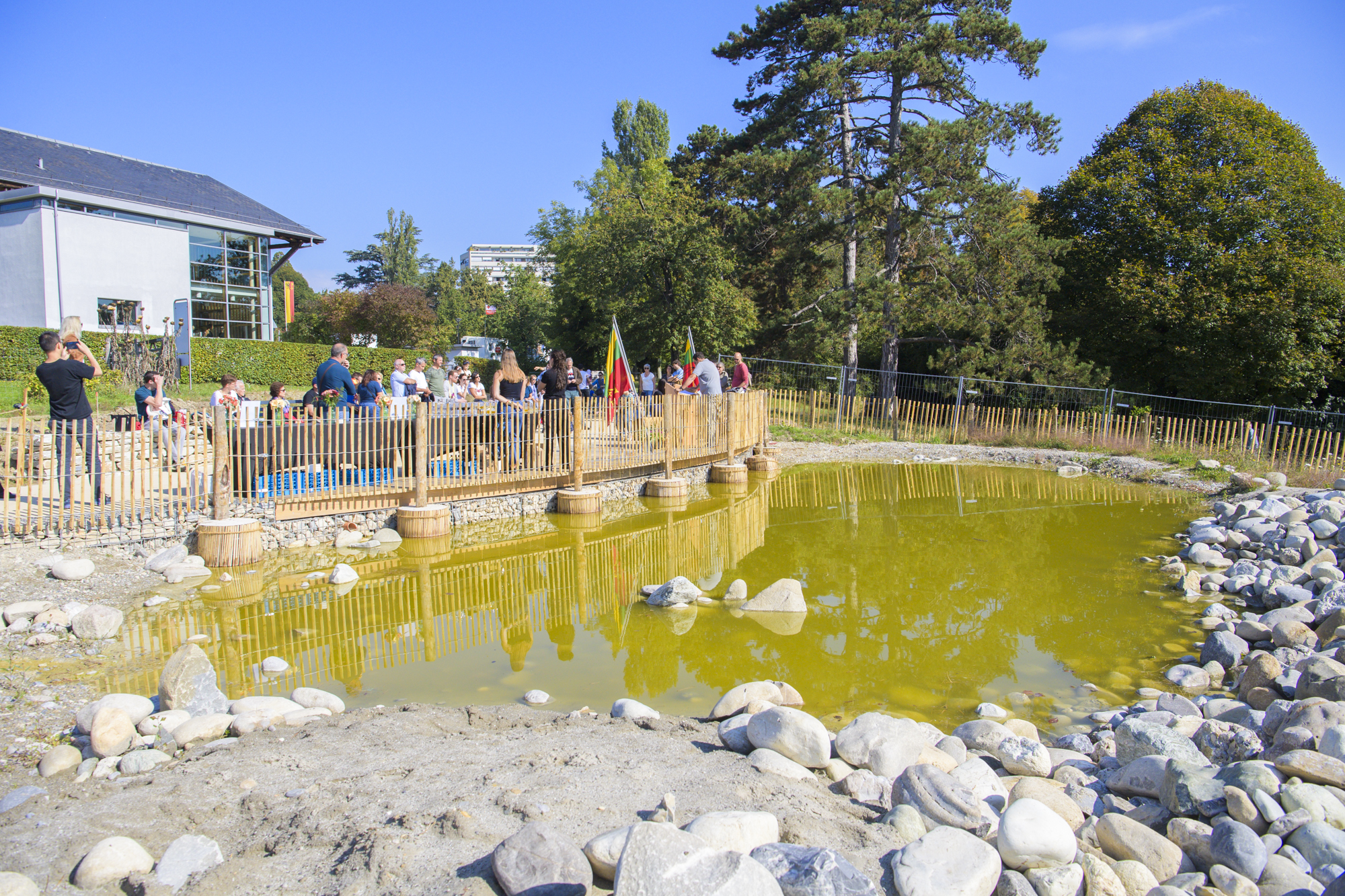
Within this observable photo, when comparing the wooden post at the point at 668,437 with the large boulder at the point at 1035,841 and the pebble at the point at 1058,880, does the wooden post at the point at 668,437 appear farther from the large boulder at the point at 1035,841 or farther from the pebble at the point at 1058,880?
the pebble at the point at 1058,880

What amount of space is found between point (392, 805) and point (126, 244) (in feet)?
86.7

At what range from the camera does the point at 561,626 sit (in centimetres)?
720

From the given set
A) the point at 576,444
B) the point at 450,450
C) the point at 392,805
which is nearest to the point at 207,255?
the point at 450,450

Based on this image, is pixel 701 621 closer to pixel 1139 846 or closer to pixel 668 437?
pixel 1139 846

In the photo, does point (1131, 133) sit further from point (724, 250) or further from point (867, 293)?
point (724, 250)

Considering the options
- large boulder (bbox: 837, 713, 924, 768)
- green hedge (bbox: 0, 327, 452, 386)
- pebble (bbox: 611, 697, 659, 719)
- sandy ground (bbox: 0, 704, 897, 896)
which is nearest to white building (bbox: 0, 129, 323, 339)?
green hedge (bbox: 0, 327, 452, 386)

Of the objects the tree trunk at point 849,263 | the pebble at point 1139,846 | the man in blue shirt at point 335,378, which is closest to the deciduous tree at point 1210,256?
the tree trunk at point 849,263

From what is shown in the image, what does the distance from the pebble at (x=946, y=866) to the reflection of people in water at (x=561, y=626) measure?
145 inches

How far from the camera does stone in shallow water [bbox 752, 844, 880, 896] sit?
2852 mm

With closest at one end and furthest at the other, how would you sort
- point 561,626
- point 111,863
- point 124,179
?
1. point 111,863
2. point 561,626
3. point 124,179

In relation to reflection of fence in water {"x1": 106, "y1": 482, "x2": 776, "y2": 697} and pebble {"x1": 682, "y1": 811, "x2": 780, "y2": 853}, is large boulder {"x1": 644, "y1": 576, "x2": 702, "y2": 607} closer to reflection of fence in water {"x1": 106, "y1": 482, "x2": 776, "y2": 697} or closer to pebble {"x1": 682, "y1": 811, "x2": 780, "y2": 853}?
reflection of fence in water {"x1": 106, "y1": 482, "x2": 776, "y2": 697}

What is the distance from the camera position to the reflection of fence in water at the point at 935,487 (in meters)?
14.7

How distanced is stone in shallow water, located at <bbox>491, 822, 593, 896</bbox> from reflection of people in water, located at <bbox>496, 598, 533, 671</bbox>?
3.21 m

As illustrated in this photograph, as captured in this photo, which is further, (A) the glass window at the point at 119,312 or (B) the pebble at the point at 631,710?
(A) the glass window at the point at 119,312
